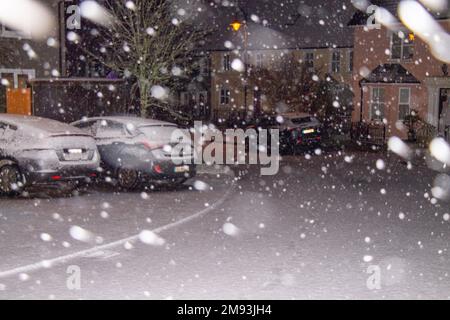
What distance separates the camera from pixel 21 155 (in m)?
12.7

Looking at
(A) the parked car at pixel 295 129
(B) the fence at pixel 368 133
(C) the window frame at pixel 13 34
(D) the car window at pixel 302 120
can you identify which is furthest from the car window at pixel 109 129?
(B) the fence at pixel 368 133

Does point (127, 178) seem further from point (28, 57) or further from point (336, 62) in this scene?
point (336, 62)

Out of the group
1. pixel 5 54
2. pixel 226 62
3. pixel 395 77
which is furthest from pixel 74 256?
pixel 226 62

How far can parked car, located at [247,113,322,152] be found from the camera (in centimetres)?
2383

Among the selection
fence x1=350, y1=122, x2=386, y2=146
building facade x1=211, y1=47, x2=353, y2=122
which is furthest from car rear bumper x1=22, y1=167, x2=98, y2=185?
building facade x1=211, y1=47, x2=353, y2=122

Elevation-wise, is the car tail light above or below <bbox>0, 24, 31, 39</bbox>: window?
below

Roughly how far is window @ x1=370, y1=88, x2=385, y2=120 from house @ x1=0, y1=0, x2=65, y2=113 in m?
16.8

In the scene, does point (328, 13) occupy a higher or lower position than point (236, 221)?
higher

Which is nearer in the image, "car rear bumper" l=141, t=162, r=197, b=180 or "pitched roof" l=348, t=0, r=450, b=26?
"car rear bumper" l=141, t=162, r=197, b=180
